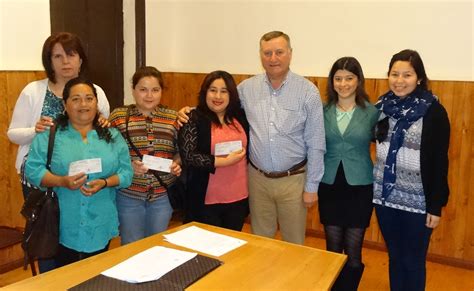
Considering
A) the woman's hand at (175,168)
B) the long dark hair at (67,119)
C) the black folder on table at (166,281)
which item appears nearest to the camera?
the black folder on table at (166,281)

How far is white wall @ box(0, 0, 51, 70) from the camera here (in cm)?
327

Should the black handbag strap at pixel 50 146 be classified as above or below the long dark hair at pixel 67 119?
below

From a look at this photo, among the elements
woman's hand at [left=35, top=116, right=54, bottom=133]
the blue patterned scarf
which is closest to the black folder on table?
woman's hand at [left=35, top=116, right=54, bottom=133]

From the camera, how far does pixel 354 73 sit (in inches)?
99.7

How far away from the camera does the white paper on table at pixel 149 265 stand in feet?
5.06

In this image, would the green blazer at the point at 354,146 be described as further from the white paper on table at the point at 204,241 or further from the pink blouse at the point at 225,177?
the white paper on table at the point at 204,241

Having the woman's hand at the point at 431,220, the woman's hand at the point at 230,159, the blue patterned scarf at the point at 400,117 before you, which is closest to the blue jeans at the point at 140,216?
the woman's hand at the point at 230,159

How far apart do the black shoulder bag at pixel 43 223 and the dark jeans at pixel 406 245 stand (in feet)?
5.79

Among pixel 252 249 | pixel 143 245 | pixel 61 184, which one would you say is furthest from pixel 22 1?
pixel 252 249

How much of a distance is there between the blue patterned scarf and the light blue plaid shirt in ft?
1.21

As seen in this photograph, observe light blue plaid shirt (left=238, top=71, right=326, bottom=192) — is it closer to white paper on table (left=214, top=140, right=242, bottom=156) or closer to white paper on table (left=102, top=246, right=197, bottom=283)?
white paper on table (left=214, top=140, right=242, bottom=156)

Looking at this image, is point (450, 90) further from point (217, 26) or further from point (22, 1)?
point (22, 1)

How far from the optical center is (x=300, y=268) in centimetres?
170

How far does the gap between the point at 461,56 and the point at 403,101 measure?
5.04 feet
